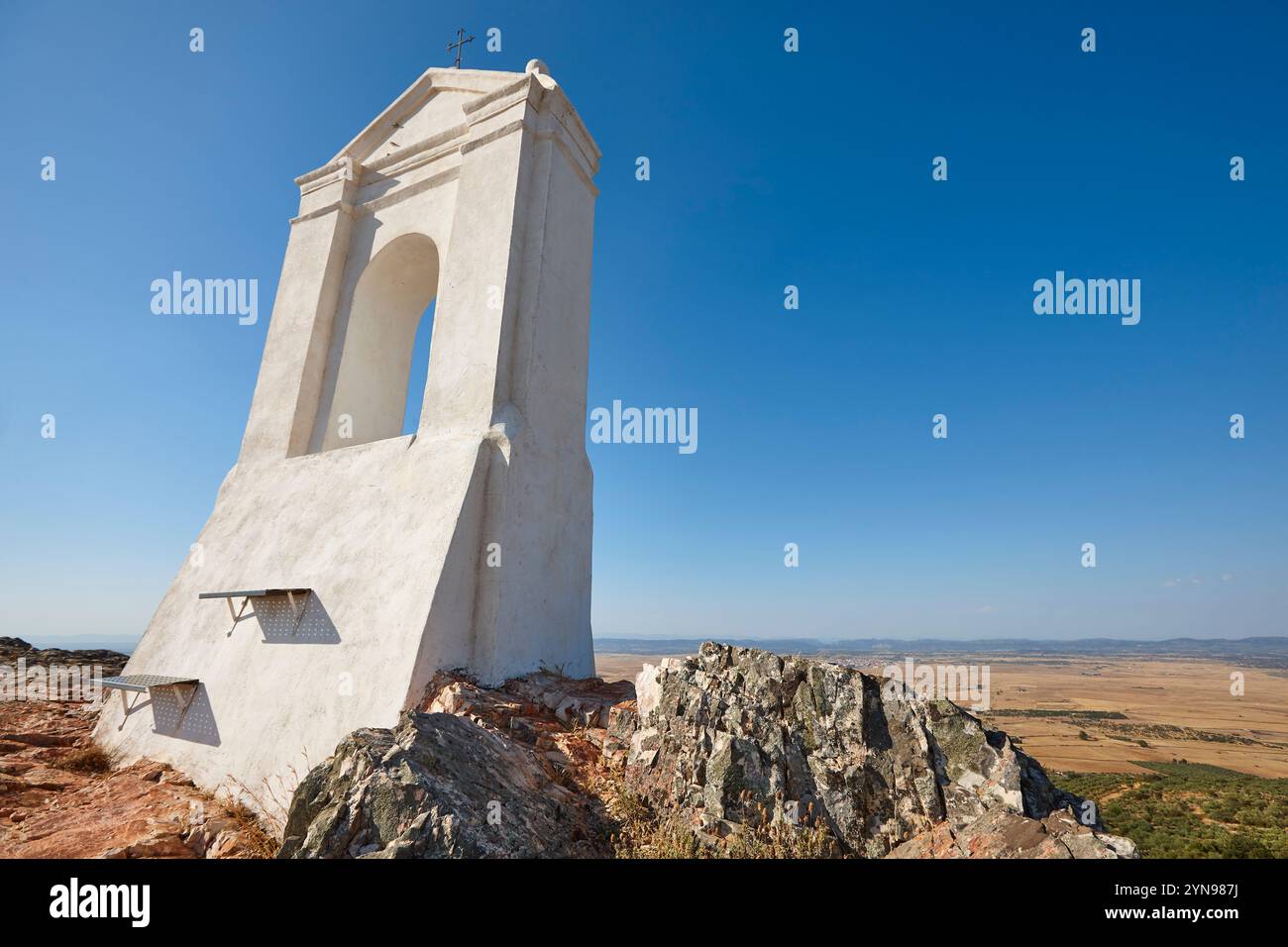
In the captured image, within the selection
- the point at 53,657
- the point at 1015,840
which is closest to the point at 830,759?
the point at 1015,840

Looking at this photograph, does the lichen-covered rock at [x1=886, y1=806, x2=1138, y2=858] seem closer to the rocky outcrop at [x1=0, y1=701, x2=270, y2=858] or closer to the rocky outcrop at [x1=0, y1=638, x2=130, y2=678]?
the rocky outcrop at [x1=0, y1=701, x2=270, y2=858]

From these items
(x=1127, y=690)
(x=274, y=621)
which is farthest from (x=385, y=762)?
(x=1127, y=690)

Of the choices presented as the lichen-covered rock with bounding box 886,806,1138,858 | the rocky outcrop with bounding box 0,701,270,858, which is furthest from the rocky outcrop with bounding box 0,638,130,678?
the lichen-covered rock with bounding box 886,806,1138,858

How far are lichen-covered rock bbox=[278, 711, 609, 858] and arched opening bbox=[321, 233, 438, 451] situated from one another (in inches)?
259

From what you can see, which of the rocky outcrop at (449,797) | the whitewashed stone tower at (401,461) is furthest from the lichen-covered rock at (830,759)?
the whitewashed stone tower at (401,461)

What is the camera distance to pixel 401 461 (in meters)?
7.29

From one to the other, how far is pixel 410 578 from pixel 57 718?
6.45 m

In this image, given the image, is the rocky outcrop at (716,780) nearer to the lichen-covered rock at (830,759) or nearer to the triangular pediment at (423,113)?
the lichen-covered rock at (830,759)

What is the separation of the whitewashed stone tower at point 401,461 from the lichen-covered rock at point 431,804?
183 cm

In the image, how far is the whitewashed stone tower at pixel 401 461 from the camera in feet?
20.4

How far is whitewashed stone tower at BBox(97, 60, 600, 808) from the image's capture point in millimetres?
6211

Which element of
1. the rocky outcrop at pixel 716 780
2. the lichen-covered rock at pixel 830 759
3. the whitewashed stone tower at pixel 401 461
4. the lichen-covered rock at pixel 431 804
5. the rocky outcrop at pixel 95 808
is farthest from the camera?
the whitewashed stone tower at pixel 401 461

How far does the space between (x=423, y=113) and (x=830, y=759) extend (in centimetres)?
1093
